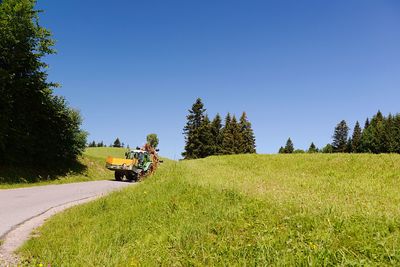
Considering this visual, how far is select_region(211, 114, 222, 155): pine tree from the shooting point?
256 ft

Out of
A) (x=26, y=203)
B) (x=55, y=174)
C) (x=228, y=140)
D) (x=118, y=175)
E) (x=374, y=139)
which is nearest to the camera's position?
(x=26, y=203)

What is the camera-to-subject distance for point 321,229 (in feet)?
19.7

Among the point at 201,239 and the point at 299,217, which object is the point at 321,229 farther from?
the point at 201,239

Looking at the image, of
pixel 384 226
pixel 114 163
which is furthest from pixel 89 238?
pixel 114 163

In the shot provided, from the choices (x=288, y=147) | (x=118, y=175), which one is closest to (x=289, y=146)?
(x=288, y=147)

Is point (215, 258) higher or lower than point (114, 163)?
lower

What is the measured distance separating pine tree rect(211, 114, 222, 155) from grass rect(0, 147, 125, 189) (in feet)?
119

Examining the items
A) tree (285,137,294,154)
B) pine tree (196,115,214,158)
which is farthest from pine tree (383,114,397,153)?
pine tree (196,115,214,158)

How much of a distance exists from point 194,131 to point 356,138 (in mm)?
60719

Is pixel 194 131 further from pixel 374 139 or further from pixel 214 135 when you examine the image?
pixel 374 139

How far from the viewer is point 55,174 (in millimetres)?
31484

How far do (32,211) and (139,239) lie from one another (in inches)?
271

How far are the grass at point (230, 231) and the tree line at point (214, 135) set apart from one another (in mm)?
62676

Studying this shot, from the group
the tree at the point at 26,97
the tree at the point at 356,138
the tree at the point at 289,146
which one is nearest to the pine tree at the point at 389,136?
the tree at the point at 356,138
